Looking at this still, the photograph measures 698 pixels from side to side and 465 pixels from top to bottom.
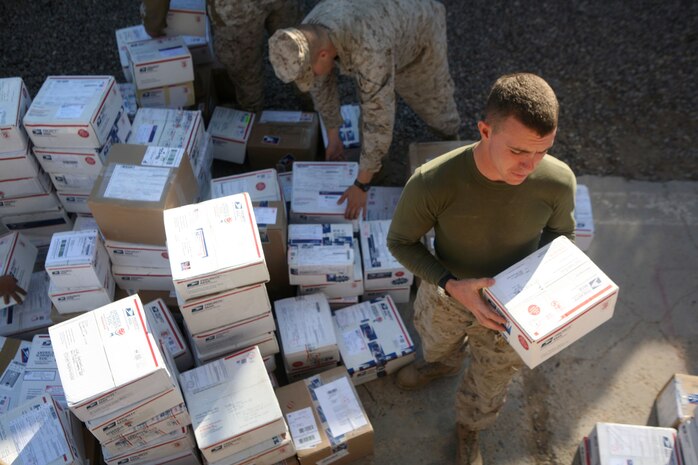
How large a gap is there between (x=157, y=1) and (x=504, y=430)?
3511 millimetres

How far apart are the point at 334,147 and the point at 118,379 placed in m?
2.23

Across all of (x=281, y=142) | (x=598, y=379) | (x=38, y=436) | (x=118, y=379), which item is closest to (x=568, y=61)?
(x=281, y=142)

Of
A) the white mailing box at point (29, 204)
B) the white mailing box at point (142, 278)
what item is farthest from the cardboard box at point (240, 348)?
the white mailing box at point (29, 204)

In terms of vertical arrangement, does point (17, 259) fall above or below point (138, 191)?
below

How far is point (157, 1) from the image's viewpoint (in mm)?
3932

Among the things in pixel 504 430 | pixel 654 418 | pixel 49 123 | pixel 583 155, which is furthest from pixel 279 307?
pixel 583 155

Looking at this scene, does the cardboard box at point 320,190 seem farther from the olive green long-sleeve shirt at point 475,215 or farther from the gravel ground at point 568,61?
the olive green long-sleeve shirt at point 475,215

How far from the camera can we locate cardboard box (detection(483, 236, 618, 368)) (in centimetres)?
198

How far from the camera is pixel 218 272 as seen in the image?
97.7 inches

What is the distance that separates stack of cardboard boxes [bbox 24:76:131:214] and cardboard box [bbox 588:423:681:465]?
295 centimetres

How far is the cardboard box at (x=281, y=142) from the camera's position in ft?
13.6

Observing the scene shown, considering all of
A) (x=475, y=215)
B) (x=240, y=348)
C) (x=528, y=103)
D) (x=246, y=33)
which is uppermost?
(x=528, y=103)

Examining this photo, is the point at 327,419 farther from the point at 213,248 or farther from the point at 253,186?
the point at 253,186

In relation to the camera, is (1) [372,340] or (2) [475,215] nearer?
(2) [475,215]
